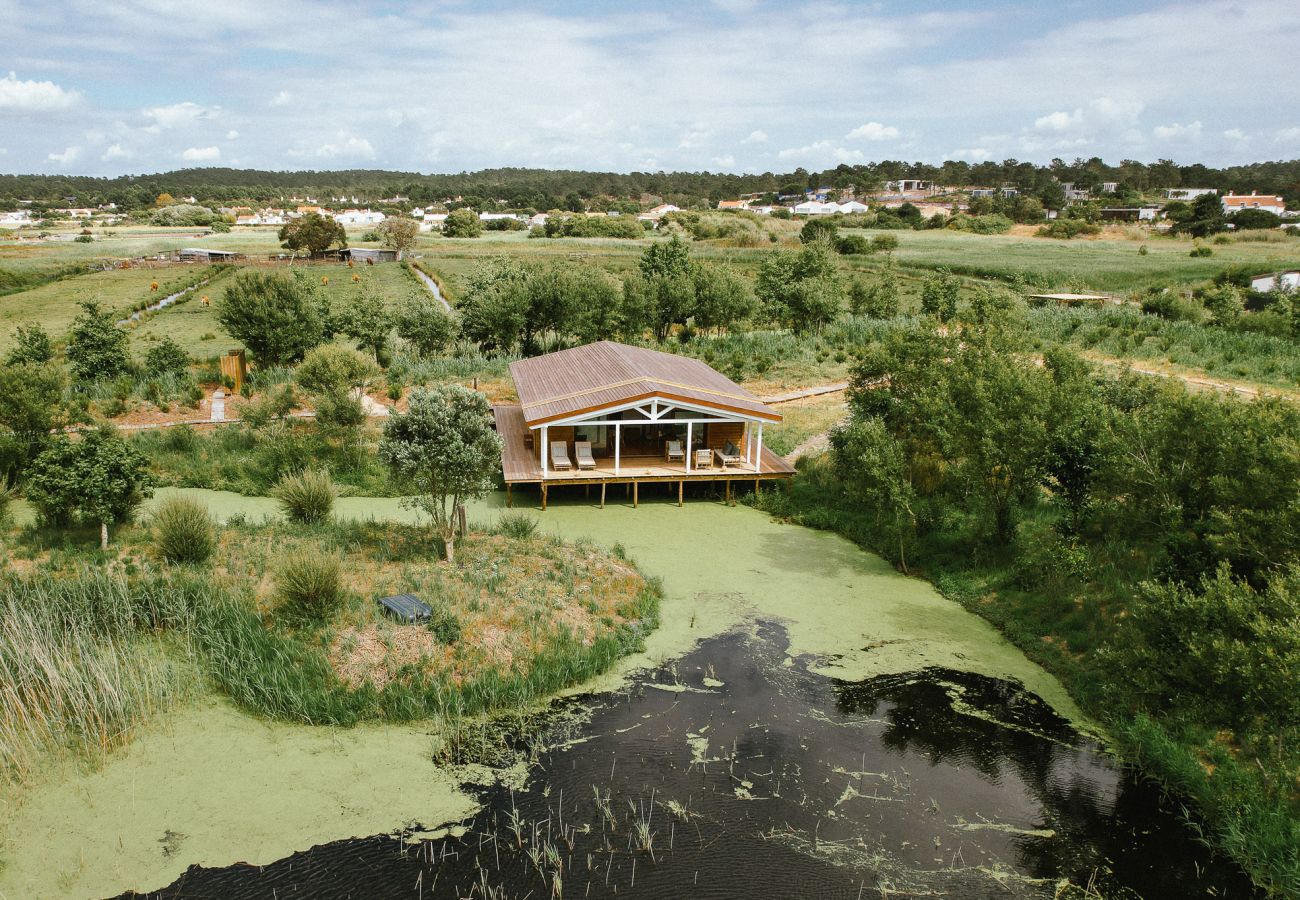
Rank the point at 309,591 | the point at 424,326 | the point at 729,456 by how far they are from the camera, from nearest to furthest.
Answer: the point at 309,591
the point at 729,456
the point at 424,326

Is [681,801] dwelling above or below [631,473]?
below

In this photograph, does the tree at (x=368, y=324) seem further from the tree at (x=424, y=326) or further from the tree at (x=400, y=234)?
the tree at (x=400, y=234)

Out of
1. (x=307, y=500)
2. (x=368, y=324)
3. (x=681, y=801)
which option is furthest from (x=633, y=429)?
(x=368, y=324)

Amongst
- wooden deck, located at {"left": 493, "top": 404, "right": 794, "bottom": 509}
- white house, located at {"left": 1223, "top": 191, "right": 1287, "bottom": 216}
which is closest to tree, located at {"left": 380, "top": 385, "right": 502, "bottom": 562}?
wooden deck, located at {"left": 493, "top": 404, "right": 794, "bottom": 509}

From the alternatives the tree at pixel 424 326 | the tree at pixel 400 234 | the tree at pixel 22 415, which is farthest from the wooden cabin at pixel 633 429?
the tree at pixel 400 234

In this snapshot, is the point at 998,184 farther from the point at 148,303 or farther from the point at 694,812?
the point at 694,812

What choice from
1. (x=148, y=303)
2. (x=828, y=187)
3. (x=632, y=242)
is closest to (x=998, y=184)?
(x=828, y=187)

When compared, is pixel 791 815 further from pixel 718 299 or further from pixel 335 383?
pixel 718 299
